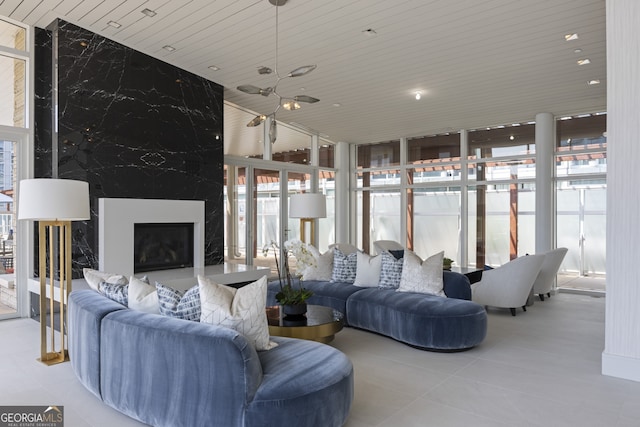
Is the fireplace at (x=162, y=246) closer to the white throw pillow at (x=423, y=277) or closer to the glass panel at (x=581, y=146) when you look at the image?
the white throw pillow at (x=423, y=277)

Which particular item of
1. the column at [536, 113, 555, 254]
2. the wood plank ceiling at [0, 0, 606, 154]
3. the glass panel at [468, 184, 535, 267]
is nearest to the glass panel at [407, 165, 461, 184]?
the glass panel at [468, 184, 535, 267]

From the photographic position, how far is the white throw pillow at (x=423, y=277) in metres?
4.80

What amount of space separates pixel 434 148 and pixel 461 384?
6186mm

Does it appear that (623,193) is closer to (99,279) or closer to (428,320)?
(428,320)

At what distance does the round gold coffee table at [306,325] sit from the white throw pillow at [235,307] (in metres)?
1.07

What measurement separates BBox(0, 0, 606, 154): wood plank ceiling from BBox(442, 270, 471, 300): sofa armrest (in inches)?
105

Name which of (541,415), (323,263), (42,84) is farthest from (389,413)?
(42,84)

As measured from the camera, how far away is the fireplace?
631cm

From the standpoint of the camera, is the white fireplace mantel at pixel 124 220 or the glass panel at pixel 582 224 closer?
the white fireplace mantel at pixel 124 220

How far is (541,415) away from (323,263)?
3360 mm

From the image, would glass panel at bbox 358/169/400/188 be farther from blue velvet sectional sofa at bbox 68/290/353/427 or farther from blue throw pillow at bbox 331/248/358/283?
blue velvet sectional sofa at bbox 68/290/353/427

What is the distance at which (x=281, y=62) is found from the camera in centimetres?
612

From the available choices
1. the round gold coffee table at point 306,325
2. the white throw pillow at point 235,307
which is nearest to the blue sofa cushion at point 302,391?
the white throw pillow at point 235,307

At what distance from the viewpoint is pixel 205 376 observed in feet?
7.91
